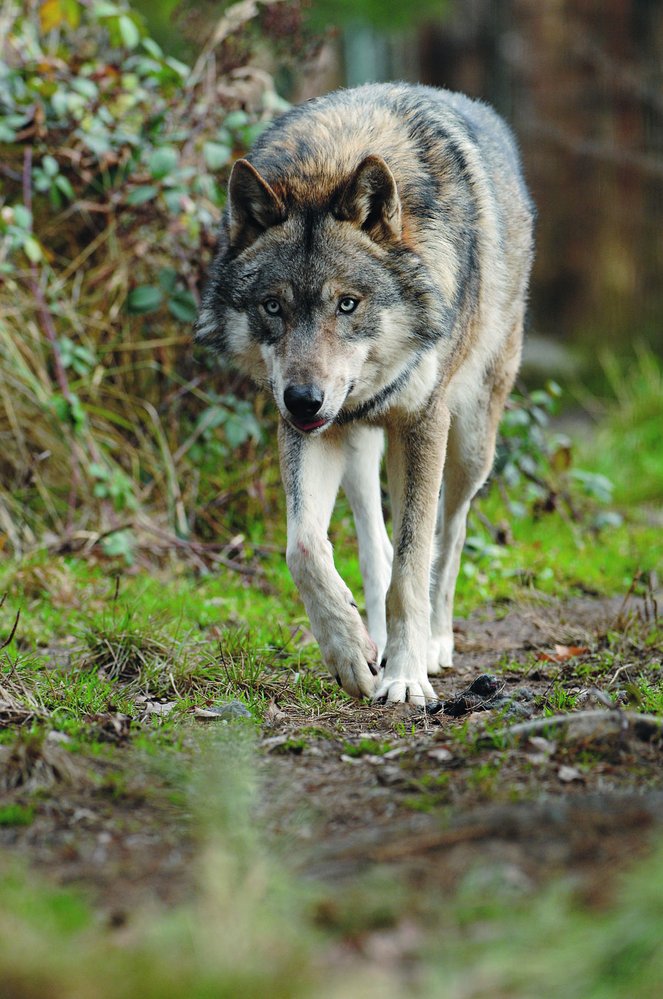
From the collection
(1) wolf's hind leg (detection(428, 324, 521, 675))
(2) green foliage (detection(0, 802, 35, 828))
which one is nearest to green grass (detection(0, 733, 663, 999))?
(2) green foliage (detection(0, 802, 35, 828))

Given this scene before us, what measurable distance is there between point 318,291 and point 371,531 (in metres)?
1.18

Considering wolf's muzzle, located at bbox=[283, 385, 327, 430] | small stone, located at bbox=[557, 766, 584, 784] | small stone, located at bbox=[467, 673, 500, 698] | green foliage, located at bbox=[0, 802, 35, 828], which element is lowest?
small stone, located at bbox=[467, 673, 500, 698]

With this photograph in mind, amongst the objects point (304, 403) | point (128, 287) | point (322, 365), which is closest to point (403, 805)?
point (304, 403)

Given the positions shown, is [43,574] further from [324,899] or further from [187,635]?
[324,899]

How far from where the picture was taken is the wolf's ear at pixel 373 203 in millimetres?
3891

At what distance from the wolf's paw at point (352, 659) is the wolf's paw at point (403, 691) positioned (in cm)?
12

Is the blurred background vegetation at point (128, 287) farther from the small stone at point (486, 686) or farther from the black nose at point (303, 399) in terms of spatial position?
the small stone at point (486, 686)

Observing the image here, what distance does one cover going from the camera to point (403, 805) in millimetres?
2541

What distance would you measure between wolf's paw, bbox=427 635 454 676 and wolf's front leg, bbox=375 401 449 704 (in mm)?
447

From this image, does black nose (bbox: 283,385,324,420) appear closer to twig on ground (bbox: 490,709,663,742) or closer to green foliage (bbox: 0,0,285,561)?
twig on ground (bbox: 490,709,663,742)

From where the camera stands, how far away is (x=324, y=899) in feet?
6.56

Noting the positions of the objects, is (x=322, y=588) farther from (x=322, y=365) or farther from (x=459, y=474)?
(x=459, y=474)

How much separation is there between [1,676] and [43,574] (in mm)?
1569

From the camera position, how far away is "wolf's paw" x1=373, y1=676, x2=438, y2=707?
3846 mm
